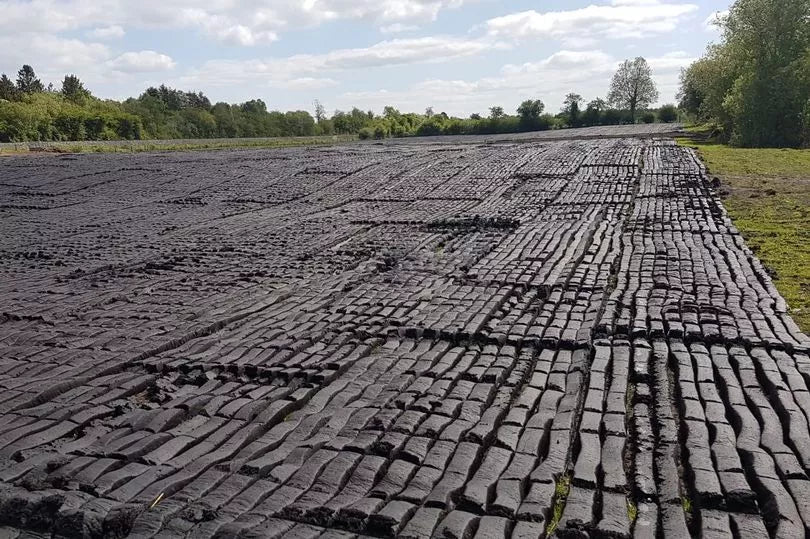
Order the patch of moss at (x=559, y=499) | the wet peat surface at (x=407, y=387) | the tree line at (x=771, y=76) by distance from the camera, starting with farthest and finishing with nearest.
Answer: the tree line at (x=771, y=76), the wet peat surface at (x=407, y=387), the patch of moss at (x=559, y=499)

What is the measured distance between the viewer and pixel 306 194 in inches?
730

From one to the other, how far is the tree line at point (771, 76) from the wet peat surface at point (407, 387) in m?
23.3

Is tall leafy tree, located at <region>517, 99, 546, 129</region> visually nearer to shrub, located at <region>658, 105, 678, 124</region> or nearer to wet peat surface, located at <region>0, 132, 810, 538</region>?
shrub, located at <region>658, 105, 678, 124</region>

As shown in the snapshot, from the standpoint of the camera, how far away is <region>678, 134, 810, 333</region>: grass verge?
27.1 ft

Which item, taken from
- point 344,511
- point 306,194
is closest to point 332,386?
point 344,511

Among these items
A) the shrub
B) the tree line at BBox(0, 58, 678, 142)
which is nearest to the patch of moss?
the tree line at BBox(0, 58, 678, 142)

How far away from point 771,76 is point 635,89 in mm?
43260

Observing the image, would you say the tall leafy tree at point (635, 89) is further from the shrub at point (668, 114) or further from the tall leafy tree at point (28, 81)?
the tall leafy tree at point (28, 81)

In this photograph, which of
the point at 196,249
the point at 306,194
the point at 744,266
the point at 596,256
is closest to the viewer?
the point at 744,266

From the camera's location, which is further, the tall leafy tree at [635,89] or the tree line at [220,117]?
the tall leafy tree at [635,89]

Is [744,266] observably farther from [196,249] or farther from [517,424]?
[196,249]

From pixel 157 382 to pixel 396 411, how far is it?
6.72 feet

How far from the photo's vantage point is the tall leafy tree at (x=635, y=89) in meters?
72.1

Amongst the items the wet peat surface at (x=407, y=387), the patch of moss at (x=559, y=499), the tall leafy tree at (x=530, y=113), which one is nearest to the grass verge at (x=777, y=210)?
the wet peat surface at (x=407, y=387)
